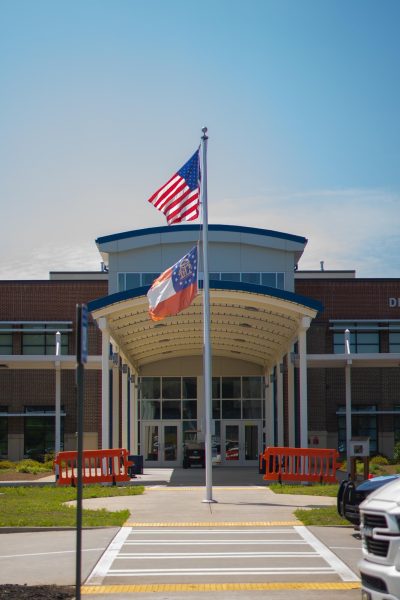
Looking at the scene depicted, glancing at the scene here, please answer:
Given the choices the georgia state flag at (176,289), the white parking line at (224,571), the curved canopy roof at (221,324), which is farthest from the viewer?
the curved canopy roof at (221,324)

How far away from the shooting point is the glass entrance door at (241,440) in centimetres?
4699

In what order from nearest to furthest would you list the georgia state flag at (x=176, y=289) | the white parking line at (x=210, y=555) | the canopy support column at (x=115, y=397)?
the white parking line at (x=210, y=555) → the georgia state flag at (x=176, y=289) → the canopy support column at (x=115, y=397)

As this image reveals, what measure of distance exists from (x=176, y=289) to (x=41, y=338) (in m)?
26.9

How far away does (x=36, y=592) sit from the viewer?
10.7 m

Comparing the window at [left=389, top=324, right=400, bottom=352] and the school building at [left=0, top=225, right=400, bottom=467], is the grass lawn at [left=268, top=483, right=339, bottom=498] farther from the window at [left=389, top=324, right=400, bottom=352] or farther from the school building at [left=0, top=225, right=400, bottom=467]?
the window at [left=389, top=324, right=400, bottom=352]

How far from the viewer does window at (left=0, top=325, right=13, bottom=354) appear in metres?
50.1

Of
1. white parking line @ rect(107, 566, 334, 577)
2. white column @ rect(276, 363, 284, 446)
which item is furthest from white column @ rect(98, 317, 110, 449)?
white parking line @ rect(107, 566, 334, 577)

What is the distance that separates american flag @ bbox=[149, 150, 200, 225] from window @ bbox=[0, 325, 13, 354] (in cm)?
2707

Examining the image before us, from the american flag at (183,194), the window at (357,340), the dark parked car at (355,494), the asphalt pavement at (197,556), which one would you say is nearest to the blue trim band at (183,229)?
the window at (357,340)

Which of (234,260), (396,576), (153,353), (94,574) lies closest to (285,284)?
(234,260)

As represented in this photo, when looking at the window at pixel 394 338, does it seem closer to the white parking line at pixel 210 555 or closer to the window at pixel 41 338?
the window at pixel 41 338

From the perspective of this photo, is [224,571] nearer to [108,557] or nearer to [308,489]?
[108,557]

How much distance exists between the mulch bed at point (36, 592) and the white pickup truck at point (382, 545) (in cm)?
358

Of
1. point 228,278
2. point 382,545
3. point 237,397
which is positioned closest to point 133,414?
point 237,397
